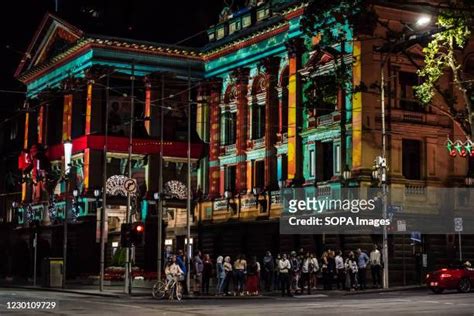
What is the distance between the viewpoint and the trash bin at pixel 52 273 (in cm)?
4628

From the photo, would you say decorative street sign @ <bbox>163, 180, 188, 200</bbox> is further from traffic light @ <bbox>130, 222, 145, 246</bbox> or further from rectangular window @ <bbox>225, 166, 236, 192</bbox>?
traffic light @ <bbox>130, 222, 145, 246</bbox>

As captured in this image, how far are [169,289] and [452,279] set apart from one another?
11.8 meters

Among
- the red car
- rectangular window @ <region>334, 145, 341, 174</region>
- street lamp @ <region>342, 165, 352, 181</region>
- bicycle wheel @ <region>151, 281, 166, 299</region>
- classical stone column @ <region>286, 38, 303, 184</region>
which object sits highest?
classical stone column @ <region>286, 38, 303, 184</region>

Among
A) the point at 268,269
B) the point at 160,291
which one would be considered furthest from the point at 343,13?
the point at 268,269

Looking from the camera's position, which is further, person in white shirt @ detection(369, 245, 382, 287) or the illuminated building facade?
the illuminated building facade

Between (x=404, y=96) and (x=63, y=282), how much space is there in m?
21.3

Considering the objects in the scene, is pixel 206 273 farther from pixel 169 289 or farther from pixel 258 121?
pixel 258 121

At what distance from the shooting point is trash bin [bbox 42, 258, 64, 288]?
46.3 m

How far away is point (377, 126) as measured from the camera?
46.2m

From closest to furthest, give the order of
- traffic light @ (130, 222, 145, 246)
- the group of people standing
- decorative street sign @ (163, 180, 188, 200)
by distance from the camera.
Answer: traffic light @ (130, 222, 145, 246) < the group of people standing < decorative street sign @ (163, 180, 188, 200)

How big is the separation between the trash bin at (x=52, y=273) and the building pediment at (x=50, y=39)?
71.0 ft

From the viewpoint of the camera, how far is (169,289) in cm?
3400

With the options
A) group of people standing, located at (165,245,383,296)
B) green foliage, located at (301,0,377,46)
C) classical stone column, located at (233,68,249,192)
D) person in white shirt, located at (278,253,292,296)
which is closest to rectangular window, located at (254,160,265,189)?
classical stone column, located at (233,68,249,192)

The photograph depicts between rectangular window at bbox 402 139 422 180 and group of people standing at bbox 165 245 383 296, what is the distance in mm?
7879
